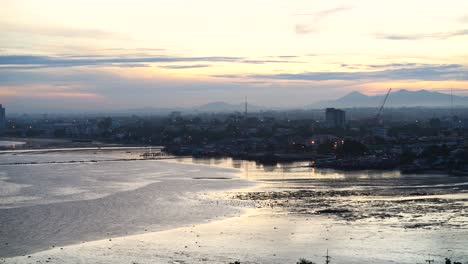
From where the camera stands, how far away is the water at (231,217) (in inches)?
331

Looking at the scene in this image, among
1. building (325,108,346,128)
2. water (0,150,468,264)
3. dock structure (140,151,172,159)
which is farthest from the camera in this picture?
building (325,108,346,128)

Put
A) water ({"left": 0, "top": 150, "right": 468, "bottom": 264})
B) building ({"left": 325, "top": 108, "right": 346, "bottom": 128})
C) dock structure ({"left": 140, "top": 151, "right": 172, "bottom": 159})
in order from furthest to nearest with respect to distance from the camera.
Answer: building ({"left": 325, "top": 108, "right": 346, "bottom": 128}) → dock structure ({"left": 140, "top": 151, "right": 172, "bottom": 159}) → water ({"left": 0, "top": 150, "right": 468, "bottom": 264})

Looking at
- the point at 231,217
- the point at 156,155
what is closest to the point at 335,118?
the point at 156,155

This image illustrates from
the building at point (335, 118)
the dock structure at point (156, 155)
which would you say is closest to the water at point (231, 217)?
the dock structure at point (156, 155)

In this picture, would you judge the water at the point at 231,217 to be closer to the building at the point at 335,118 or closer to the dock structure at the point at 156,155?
the dock structure at the point at 156,155

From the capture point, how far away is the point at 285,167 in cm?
2066

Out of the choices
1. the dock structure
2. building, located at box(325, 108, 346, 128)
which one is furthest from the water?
building, located at box(325, 108, 346, 128)

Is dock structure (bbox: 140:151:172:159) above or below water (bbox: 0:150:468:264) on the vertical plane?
above

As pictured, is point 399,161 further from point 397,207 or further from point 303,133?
point 303,133

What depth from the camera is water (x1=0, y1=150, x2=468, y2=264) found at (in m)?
8.41

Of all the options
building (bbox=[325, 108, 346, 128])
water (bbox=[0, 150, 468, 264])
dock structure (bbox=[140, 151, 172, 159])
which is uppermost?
building (bbox=[325, 108, 346, 128])

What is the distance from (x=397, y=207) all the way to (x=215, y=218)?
11.1ft

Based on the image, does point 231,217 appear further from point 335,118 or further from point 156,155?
point 335,118

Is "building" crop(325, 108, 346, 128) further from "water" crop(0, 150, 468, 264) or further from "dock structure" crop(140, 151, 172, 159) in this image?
"water" crop(0, 150, 468, 264)
